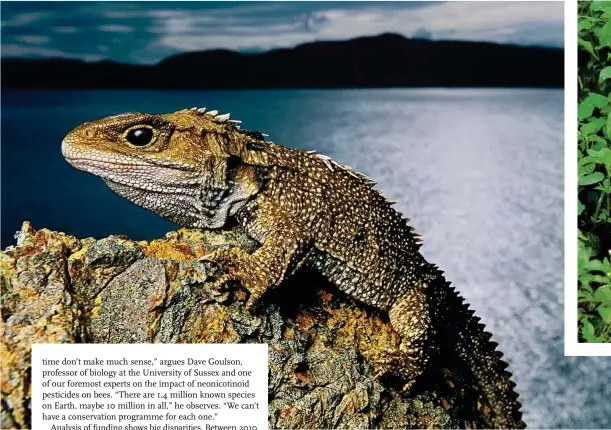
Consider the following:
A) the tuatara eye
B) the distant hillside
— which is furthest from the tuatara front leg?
the distant hillside

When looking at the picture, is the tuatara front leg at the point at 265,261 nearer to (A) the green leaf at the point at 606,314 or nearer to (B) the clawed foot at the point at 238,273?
(B) the clawed foot at the point at 238,273

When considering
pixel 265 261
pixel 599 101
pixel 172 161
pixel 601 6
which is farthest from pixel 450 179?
pixel 172 161

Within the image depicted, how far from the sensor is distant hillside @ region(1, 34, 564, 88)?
12.2 ft

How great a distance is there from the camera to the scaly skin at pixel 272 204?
2729 mm

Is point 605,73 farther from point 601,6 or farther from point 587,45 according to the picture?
point 601,6

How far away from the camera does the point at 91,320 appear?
2682 millimetres

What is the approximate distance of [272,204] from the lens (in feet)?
9.29

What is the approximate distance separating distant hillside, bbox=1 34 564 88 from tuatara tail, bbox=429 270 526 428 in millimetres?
1216

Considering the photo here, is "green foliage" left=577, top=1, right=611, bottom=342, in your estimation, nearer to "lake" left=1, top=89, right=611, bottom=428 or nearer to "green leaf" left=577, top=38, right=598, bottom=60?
"green leaf" left=577, top=38, right=598, bottom=60

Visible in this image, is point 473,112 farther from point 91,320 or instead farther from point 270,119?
point 91,320

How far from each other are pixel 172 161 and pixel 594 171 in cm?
194

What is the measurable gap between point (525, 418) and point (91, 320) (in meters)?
2.11

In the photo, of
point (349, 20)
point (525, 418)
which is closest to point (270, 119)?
point (349, 20)

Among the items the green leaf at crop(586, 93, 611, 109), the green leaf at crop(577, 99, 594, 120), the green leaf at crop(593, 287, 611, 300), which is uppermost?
the green leaf at crop(586, 93, 611, 109)
